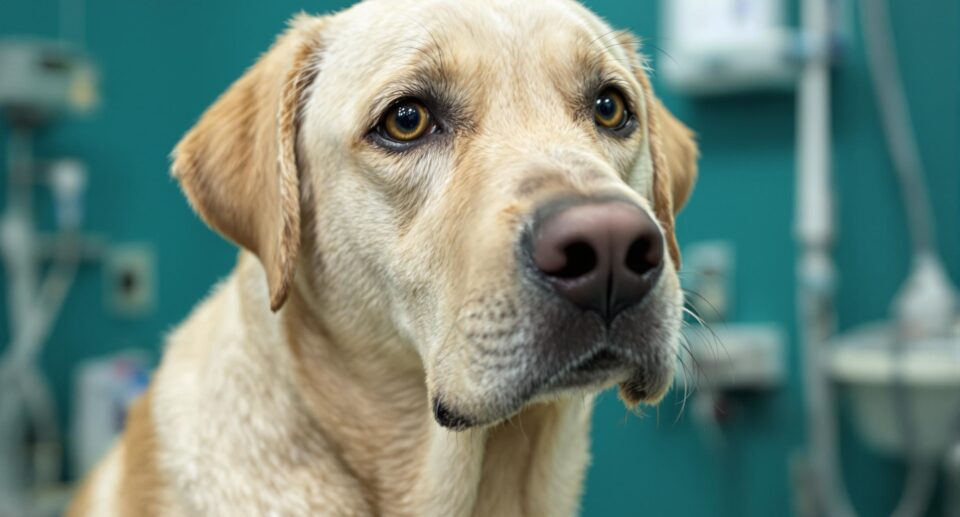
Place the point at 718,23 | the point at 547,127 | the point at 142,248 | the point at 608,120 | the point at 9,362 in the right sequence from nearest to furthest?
1. the point at 547,127
2. the point at 608,120
3. the point at 718,23
4. the point at 9,362
5. the point at 142,248

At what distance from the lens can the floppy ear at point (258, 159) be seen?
110cm

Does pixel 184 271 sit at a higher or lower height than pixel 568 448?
lower

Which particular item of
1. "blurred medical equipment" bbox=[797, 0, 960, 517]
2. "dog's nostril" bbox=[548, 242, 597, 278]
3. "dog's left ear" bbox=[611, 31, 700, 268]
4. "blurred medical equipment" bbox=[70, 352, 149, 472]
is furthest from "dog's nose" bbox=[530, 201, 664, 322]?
"blurred medical equipment" bbox=[70, 352, 149, 472]

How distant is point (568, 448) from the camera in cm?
124

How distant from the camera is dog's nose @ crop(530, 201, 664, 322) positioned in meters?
0.81

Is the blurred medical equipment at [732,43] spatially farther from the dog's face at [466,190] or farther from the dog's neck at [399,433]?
the dog's neck at [399,433]

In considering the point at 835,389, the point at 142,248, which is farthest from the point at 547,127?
the point at 142,248

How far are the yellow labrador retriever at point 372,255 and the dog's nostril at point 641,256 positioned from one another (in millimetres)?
82

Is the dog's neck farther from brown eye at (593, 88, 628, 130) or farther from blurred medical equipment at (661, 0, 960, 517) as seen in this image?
blurred medical equipment at (661, 0, 960, 517)

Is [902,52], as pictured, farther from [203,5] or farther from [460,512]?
[203,5]

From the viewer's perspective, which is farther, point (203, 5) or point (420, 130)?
point (203, 5)

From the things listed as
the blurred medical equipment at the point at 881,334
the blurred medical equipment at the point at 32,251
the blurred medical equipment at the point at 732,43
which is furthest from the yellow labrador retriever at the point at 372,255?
the blurred medical equipment at the point at 32,251

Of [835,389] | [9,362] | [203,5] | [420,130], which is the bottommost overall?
[9,362]

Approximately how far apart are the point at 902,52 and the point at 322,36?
2.18m
